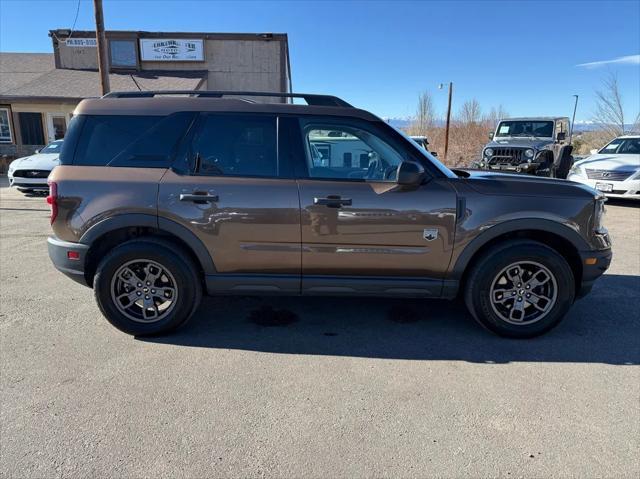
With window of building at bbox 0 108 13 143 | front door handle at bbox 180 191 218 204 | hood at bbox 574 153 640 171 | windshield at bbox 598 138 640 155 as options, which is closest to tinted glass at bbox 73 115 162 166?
front door handle at bbox 180 191 218 204

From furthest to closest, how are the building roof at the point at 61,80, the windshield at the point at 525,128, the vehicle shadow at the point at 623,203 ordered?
1. the building roof at the point at 61,80
2. the windshield at the point at 525,128
3. the vehicle shadow at the point at 623,203

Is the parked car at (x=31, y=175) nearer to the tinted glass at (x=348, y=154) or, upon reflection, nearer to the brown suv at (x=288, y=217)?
the brown suv at (x=288, y=217)

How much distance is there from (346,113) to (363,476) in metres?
2.68

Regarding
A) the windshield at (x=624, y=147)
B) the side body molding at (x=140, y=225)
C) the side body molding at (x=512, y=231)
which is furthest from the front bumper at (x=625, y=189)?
the side body molding at (x=140, y=225)

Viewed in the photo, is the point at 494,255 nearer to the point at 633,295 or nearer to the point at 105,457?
the point at 633,295

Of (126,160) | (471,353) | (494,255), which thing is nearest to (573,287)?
(494,255)

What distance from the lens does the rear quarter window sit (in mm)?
3547

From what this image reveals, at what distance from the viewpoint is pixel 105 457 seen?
2.29 metres

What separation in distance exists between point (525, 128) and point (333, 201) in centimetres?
1284

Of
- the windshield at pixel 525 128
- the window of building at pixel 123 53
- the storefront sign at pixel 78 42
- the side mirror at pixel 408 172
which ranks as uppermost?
the storefront sign at pixel 78 42

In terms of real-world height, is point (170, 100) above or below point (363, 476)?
above

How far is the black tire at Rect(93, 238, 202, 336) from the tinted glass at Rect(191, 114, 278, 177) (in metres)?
0.75

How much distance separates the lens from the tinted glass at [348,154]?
11.8ft

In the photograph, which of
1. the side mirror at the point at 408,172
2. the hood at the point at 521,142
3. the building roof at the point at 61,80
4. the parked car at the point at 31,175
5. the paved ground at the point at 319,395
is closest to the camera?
the paved ground at the point at 319,395
